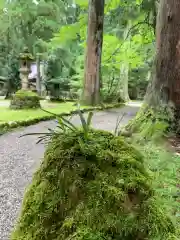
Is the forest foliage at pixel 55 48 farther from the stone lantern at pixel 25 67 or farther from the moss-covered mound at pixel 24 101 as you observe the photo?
the moss-covered mound at pixel 24 101

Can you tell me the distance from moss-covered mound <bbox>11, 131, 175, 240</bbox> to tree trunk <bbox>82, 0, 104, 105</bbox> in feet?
35.0

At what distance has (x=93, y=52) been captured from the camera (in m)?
11.9

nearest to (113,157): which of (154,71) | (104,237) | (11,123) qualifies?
(104,237)

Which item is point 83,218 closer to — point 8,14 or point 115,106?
point 115,106

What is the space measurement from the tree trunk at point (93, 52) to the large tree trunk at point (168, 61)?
7004mm

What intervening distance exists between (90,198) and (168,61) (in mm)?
4093

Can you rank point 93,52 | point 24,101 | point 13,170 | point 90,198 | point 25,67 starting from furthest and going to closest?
point 25,67 < point 93,52 < point 24,101 < point 13,170 < point 90,198

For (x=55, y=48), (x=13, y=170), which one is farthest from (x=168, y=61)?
(x=55, y=48)

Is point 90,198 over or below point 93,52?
below

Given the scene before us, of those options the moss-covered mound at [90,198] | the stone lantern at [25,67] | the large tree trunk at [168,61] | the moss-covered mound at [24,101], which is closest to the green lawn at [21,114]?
the moss-covered mound at [24,101]

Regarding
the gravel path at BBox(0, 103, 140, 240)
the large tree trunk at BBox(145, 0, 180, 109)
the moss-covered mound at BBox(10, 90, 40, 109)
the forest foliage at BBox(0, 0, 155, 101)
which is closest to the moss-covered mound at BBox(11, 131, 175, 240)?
the gravel path at BBox(0, 103, 140, 240)

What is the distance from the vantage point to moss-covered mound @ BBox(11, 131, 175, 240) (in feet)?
3.80

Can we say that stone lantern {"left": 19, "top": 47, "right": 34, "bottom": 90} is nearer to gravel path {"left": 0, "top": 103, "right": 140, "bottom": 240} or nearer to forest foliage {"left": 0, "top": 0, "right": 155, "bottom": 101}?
forest foliage {"left": 0, "top": 0, "right": 155, "bottom": 101}

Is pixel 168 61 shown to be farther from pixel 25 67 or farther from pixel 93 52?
pixel 25 67
